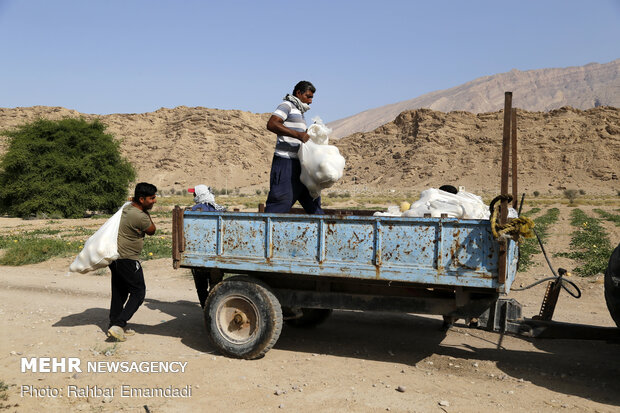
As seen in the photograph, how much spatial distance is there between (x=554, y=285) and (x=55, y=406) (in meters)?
4.72

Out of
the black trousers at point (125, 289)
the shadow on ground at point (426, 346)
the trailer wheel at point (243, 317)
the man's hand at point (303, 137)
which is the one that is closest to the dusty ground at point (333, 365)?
the shadow on ground at point (426, 346)

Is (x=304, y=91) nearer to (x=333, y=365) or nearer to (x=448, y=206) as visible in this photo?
(x=448, y=206)

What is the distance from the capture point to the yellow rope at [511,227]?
4.38 meters

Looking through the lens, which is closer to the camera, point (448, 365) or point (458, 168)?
point (448, 365)

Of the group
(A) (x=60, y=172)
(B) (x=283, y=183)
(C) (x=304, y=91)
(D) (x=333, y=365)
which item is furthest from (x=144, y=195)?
(A) (x=60, y=172)

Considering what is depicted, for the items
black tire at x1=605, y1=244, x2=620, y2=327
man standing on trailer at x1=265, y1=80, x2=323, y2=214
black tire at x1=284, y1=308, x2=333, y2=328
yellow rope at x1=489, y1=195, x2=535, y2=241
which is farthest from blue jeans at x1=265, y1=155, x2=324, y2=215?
black tire at x1=605, y1=244, x2=620, y2=327

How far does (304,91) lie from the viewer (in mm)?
6141

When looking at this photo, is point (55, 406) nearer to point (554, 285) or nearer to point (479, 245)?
point (479, 245)

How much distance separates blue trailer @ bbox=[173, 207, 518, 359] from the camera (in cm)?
466

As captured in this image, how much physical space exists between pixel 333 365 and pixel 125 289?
2690mm

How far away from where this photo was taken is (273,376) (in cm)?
500

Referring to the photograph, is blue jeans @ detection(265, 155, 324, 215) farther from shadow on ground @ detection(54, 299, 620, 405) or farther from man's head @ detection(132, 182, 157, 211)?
shadow on ground @ detection(54, 299, 620, 405)

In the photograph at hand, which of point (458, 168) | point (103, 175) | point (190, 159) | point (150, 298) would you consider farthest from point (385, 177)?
point (150, 298)

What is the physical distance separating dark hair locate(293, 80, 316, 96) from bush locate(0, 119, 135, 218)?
92.8 feet
